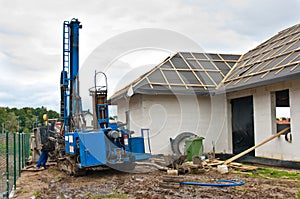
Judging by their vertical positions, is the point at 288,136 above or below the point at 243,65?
below

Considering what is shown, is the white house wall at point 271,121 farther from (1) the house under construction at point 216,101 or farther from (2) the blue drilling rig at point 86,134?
(2) the blue drilling rig at point 86,134

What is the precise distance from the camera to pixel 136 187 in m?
8.40

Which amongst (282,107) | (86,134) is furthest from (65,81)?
(282,107)

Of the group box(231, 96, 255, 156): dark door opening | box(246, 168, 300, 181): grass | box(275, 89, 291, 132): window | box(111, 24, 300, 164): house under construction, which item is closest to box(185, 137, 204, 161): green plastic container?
box(111, 24, 300, 164): house under construction

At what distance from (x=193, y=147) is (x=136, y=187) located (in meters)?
5.34

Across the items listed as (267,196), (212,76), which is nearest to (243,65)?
(212,76)

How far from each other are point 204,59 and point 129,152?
8.42m

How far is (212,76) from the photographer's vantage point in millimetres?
15977

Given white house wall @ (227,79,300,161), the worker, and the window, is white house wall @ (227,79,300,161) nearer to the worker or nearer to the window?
the window

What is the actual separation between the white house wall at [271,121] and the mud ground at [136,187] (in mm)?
2366

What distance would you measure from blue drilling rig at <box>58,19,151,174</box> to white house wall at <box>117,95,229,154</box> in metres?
3.25

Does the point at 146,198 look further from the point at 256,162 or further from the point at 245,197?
the point at 256,162

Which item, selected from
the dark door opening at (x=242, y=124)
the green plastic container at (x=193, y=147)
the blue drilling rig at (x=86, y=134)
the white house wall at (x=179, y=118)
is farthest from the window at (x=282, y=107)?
the blue drilling rig at (x=86, y=134)

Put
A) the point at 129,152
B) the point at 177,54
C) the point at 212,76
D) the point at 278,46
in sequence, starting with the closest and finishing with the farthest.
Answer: the point at 129,152
the point at 278,46
the point at 212,76
the point at 177,54
